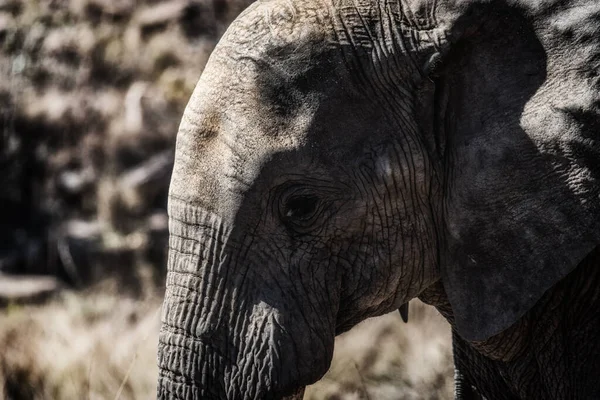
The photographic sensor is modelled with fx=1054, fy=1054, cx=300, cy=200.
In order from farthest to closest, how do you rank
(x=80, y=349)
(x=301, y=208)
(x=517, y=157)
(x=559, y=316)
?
(x=80, y=349) → (x=559, y=316) → (x=301, y=208) → (x=517, y=157)

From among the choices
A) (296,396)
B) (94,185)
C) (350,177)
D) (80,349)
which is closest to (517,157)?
(350,177)

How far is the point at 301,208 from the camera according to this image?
3.24m

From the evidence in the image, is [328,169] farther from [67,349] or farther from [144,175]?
[144,175]

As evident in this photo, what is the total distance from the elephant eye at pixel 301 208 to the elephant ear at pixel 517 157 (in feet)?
1.38

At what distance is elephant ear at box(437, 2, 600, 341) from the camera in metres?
3.07

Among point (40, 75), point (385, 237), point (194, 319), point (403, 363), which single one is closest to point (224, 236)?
point (194, 319)

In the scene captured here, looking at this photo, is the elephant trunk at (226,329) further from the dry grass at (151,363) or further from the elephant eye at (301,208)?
the dry grass at (151,363)

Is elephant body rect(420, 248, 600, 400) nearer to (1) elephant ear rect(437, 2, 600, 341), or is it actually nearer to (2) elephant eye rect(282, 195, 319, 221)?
(1) elephant ear rect(437, 2, 600, 341)

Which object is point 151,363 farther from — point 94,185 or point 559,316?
point 94,185

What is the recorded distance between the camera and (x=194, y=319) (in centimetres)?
321

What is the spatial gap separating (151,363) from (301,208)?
3.70m

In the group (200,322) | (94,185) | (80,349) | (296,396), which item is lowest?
(296,396)

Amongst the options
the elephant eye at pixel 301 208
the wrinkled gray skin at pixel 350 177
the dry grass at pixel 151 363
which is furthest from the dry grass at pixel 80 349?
the elephant eye at pixel 301 208

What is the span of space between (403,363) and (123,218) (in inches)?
196
